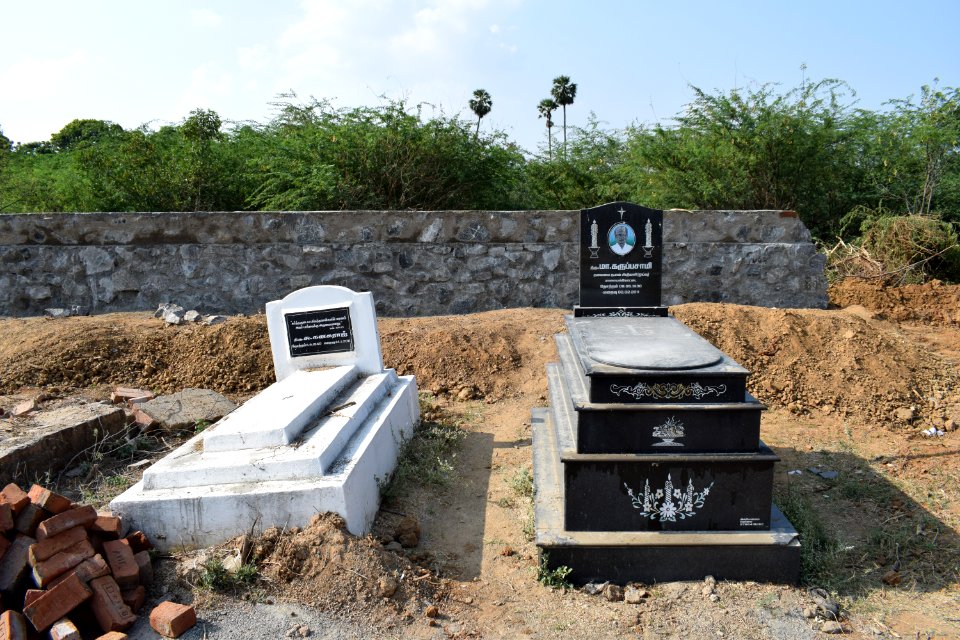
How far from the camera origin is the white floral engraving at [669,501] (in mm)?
3598

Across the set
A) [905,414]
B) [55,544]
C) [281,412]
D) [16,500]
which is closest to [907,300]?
[905,414]

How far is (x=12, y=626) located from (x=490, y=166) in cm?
878

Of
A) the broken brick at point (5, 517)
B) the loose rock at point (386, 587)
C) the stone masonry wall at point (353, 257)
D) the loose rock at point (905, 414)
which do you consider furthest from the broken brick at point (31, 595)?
the loose rock at point (905, 414)

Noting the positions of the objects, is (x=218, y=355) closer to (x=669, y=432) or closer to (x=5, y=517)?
(x=5, y=517)

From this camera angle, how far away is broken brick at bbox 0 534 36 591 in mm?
2953

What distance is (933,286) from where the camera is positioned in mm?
9016

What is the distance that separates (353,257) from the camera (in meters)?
8.09

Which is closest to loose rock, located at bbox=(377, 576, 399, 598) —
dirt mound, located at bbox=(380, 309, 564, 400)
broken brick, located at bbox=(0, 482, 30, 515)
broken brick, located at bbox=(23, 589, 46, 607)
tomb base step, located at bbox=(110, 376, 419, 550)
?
tomb base step, located at bbox=(110, 376, 419, 550)

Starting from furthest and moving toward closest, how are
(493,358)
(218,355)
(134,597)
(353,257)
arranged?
1. (353,257)
2. (493,358)
3. (218,355)
4. (134,597)

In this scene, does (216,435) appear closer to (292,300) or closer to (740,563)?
(292,300)

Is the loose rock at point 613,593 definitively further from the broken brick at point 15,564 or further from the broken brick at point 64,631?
the broken brick at point 15,564

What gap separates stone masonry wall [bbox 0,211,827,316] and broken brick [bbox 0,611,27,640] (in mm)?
5527

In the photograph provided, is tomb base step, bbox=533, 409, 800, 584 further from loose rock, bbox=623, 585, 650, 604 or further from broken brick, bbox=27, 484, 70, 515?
broken brick, bbox=27, 484, 70, 515

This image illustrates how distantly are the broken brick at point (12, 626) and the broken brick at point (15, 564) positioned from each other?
0.16 m
